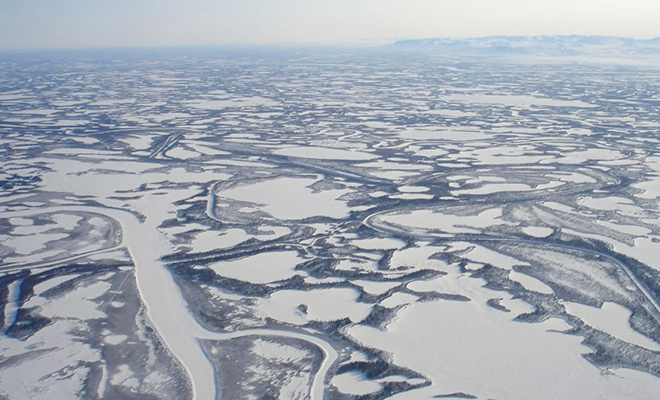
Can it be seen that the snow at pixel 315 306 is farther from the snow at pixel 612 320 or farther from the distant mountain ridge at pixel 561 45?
the distant mountain ridge at pixel 561 45

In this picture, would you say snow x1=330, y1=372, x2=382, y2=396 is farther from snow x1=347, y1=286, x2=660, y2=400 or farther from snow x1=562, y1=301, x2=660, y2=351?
snow x1=562, y1=301, x2=660, y2=351

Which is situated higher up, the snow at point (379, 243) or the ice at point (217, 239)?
the ice at point (217, 239)

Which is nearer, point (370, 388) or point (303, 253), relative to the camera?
point (370, 388)

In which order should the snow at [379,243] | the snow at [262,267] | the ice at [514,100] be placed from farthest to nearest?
the ice at [514,100]
the snow at [379,243]
the snow at [262,267]

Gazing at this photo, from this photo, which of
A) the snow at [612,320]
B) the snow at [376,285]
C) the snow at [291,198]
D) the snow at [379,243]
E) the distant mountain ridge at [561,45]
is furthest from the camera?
the distant mountain ridge at [561,45]

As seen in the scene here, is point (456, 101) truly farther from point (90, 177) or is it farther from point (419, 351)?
point (419, 351)

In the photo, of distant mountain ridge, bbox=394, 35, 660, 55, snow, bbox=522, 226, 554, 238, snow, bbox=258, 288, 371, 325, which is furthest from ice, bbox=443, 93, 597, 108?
Answer: distant mountain ridge, bbox=394, 35, 660, 55

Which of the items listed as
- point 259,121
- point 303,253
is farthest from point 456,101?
point 303,253

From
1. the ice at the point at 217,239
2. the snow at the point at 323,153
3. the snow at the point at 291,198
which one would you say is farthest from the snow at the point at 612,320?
the snow at the point at 323,153

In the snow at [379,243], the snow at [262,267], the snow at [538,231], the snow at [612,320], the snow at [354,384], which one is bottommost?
the snow at [612,320]
